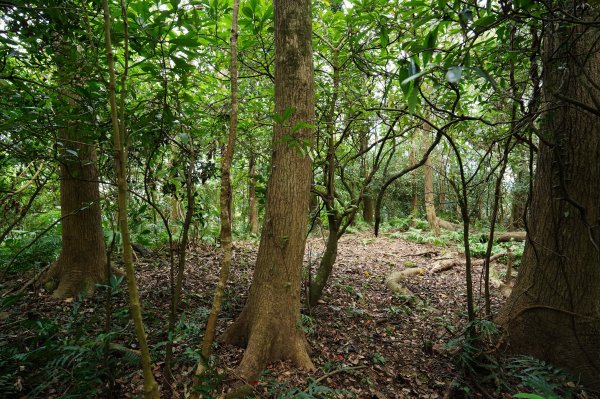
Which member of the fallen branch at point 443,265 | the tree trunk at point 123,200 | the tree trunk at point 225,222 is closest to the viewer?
the tree trunk at point 123,200

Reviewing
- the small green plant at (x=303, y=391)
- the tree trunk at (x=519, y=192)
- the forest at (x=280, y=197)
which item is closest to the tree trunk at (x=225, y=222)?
the forest at (x=280, y=197)

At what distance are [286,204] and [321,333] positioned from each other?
1.55 metres

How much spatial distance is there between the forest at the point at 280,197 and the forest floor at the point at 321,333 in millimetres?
24

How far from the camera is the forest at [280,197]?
5.83 feet

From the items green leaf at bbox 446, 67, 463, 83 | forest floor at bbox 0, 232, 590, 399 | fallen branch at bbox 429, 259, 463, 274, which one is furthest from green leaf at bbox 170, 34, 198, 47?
fallen branch at bbox 429, 259, 463, 274

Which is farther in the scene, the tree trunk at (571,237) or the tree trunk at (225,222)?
the tree trunk at (571,237)

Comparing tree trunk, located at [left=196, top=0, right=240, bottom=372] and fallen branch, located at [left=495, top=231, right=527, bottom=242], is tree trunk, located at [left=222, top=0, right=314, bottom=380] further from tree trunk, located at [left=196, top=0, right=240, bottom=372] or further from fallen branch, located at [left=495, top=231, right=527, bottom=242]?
fallen branch, located at [left=495, top=231, right=527, bottom=242]

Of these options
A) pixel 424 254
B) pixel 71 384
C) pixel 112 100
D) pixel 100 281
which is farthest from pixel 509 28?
pixel 424 254

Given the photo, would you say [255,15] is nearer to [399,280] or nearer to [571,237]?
[571,237]

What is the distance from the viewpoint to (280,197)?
276 cm

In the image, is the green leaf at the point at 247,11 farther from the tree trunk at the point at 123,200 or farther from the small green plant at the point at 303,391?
the small green plant at the point at 303,391

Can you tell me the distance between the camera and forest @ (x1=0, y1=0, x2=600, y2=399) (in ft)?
5.83

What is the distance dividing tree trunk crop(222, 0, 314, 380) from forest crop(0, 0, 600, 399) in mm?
15

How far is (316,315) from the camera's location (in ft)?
12.4
